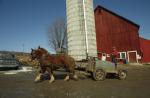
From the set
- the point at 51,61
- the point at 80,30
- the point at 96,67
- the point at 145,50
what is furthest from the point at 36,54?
the point at 145,50

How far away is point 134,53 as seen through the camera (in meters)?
30.5

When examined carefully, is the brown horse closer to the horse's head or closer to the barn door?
the horse's head

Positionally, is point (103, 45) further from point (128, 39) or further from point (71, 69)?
point (71, 69)

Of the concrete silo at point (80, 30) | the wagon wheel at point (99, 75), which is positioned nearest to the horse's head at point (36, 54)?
the wagon wheel at point (99, 75)

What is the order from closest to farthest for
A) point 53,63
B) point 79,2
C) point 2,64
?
point 53,63 < point 79,2 < point 2,64

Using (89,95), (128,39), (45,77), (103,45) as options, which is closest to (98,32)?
(103,45)

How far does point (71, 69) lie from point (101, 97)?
431 centimetres

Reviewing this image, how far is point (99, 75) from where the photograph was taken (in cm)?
1148

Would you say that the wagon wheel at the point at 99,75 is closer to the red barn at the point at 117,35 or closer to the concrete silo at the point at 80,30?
the concrete silo at the point at 80,30

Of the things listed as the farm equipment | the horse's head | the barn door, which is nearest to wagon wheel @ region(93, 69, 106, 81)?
the farm equipment

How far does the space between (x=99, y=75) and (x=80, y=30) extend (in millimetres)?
4041

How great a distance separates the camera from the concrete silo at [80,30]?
14320mm

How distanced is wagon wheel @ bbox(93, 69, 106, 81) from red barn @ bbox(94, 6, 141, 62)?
18.2 meters

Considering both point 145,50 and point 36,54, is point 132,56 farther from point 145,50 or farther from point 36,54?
point 36,54
